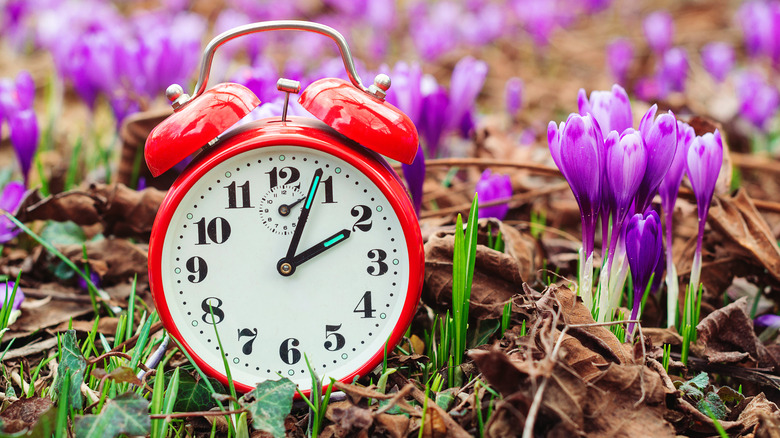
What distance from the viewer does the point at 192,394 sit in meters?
1.47

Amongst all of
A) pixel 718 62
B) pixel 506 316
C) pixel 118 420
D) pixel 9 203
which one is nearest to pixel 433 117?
pixel 506 316

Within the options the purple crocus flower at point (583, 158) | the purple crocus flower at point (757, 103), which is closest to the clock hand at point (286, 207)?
the purple crocus flower at point (583, 158)

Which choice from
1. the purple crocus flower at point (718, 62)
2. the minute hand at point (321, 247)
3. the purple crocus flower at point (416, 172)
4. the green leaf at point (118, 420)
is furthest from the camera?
the purple crocus flower at point (718, 62)

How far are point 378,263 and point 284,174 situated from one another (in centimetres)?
28

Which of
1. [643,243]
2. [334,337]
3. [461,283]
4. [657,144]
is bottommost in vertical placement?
[334,337]

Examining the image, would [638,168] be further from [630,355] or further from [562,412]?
[562,412]

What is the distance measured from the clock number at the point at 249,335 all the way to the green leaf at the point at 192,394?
92mm

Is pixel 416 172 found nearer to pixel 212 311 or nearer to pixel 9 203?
pixel 212 311

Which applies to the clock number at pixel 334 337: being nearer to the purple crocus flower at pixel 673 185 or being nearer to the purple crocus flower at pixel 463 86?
the purple crocus flower at pixel 673 185

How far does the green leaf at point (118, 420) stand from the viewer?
1250 millimetres

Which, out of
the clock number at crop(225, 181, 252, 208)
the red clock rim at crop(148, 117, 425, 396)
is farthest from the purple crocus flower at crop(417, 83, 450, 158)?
the clock number at crop(225, 181, 252, 208)

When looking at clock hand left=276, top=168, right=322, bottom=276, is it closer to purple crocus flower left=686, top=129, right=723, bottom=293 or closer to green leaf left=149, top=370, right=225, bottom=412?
green leaf left=149, top=370, right=225, bottom=412

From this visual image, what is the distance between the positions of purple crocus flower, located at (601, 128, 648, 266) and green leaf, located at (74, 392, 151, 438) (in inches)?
41.2

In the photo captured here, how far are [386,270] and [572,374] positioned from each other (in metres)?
0.45
